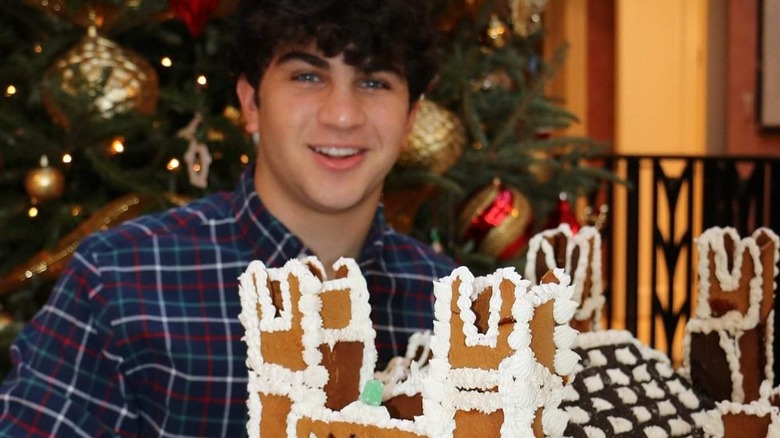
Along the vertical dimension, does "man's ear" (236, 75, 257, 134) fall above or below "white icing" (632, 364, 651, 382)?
above

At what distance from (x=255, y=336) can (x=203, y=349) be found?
550mm

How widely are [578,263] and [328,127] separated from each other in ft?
1.70

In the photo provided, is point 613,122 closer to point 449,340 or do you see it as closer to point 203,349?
point 203,349

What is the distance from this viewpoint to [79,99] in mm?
1666

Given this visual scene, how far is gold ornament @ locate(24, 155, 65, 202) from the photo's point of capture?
5.83 ft

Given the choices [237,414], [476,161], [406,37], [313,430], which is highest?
[406,37]

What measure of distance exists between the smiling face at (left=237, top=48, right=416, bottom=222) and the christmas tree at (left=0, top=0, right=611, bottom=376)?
0.49m

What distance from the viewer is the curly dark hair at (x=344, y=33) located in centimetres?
123

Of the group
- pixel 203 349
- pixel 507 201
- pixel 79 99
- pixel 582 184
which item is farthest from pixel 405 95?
pixel 582 184

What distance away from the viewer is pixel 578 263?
81cm

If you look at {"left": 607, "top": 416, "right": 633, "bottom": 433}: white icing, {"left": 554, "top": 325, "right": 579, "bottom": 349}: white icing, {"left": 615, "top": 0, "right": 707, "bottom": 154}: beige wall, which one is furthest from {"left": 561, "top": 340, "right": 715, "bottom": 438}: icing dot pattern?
{"left": 615, "top": 0, "right": 707, "bottom": 154}: beige wall

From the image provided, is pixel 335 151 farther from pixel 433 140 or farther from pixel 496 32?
pixel 496 32

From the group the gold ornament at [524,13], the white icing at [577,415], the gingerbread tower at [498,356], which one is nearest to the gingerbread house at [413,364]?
the gingerbread tower at [498,356]

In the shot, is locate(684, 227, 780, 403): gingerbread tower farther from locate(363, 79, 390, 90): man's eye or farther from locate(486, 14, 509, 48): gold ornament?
locate(486, 14, 509, 48): gold ornament
